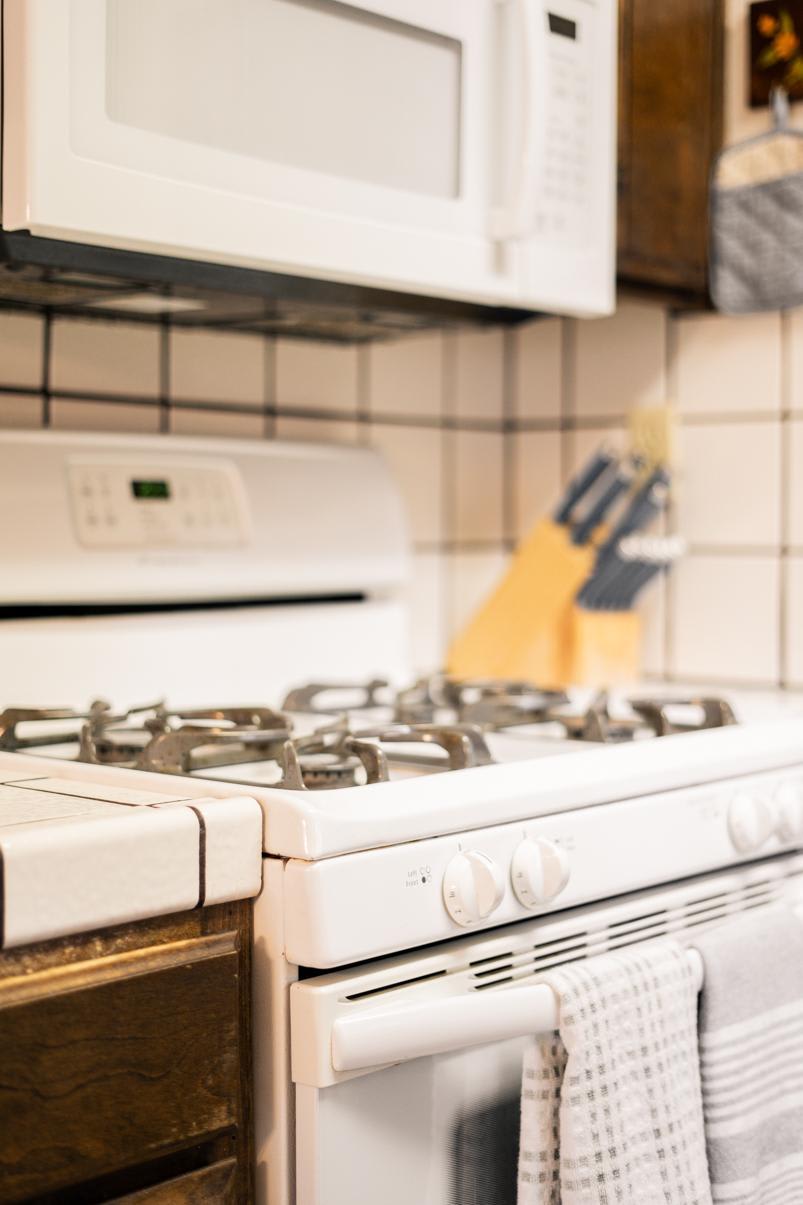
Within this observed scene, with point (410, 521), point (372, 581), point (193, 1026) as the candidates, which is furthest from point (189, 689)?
point (193, 1026)

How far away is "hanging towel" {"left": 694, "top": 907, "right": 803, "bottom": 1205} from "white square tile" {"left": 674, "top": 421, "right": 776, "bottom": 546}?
0.72 meters

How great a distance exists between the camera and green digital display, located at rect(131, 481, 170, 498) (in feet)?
4.80

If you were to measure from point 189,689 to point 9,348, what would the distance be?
15.1 inches

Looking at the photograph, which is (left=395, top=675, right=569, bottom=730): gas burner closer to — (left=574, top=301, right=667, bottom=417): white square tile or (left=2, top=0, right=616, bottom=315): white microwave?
(left=2, top=0, right=616, bottom=315): white microwave

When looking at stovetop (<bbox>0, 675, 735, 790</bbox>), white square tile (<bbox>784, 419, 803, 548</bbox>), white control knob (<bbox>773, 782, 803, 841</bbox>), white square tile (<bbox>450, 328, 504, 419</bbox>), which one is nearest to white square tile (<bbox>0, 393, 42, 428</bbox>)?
stovetop (<bbox>0, 675, 735, 790</bbox>)

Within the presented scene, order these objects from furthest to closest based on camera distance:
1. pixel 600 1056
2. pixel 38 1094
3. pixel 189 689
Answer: pixel 189 689 → pixel 600 1056 → pixel 38 1094

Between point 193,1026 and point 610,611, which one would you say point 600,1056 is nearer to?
point 193,1026

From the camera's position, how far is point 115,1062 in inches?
32.9

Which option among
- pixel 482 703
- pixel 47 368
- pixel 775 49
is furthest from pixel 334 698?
pixel 775 49

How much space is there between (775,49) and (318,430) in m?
0.72

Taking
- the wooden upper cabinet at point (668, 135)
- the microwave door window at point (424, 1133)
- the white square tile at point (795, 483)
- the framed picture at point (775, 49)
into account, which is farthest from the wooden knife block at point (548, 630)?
the microwave door window at point (424, 1133)

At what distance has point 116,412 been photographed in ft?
4.99

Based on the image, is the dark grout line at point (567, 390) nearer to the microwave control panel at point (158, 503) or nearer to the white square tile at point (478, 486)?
the white square tile at point (478, 486)

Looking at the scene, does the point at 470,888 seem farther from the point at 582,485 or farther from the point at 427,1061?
the point at 582,485
